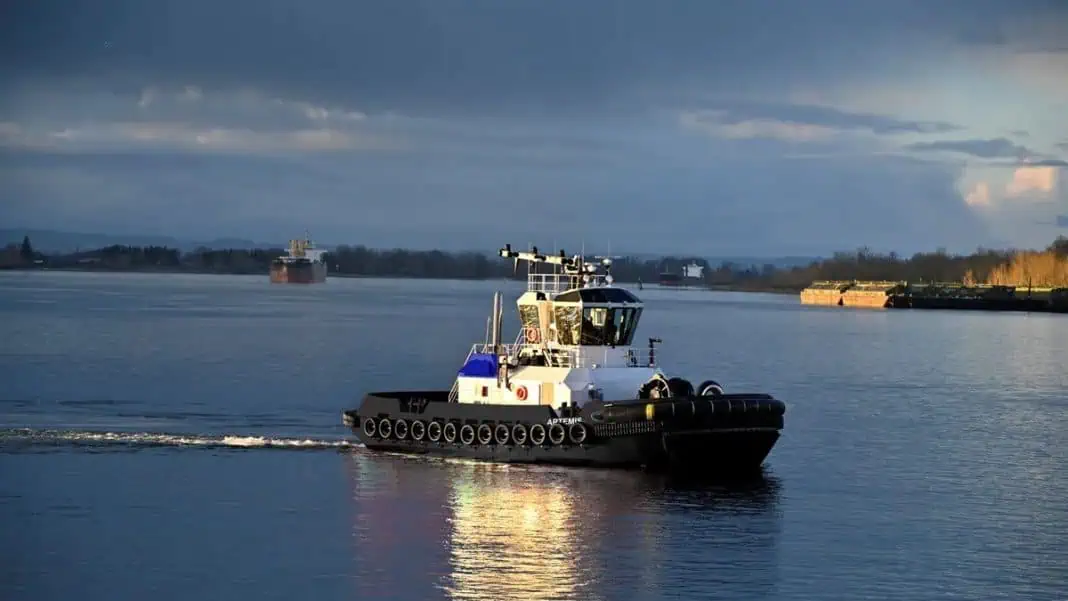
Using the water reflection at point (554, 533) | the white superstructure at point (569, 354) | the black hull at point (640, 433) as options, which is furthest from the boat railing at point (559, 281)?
the water reflection at point (554, 533)

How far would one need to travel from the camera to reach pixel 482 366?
150 ft

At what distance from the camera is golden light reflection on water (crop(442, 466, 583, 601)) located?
3066cm

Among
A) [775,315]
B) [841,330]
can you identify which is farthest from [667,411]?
[775,315]

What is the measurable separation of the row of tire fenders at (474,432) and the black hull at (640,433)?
0.04m

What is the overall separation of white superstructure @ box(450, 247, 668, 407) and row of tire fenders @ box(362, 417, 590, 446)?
3.48 feet

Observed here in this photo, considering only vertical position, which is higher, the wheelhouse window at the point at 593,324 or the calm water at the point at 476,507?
the wheelhouse window at the point at 593,324

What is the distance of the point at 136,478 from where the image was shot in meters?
43.2

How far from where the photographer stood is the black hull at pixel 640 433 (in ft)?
133

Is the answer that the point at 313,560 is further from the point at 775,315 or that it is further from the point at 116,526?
the point at 775,315

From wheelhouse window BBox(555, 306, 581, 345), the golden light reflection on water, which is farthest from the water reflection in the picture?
wheelhouse window BBox(555, 306, 581, 345)

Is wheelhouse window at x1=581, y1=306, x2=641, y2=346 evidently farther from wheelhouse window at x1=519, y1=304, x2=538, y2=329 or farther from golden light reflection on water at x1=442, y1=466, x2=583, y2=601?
golden light reflection on water at x1=442, y1=466, x2=583, y2=601

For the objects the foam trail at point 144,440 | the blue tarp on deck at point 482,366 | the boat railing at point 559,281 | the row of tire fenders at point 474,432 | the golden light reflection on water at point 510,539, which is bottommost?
the golden light reflection on water at point 510,539

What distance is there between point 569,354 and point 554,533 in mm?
9593

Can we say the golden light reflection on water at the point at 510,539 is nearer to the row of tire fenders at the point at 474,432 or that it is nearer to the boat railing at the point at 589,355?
the row of tire fenders at the point at 474,432
